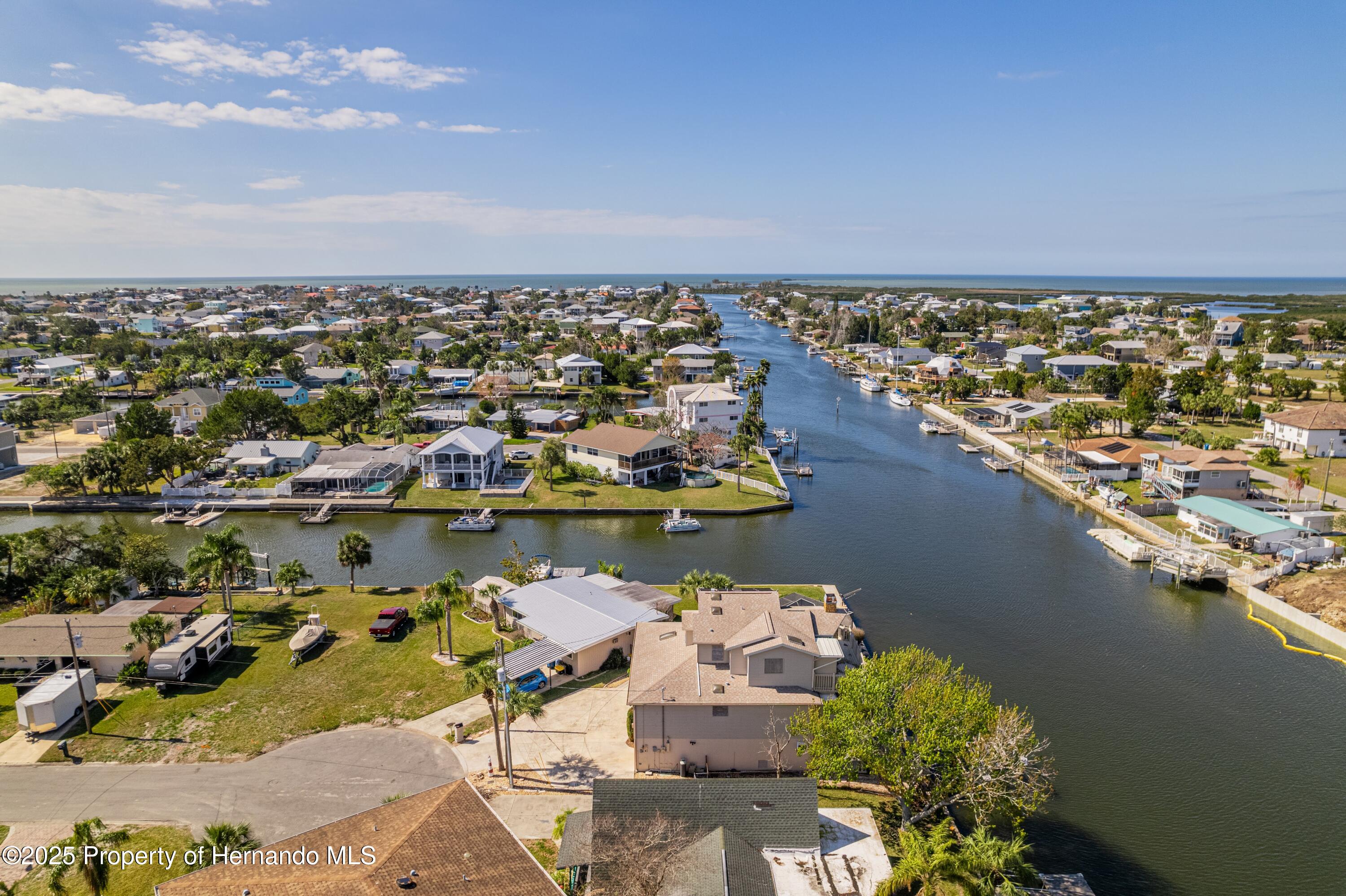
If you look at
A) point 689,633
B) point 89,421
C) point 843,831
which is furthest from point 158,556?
point 89,421

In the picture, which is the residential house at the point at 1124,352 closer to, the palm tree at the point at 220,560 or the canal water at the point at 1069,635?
the canal water at the point at 1069,635

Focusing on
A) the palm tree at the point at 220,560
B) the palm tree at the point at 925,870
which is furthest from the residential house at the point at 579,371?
the palm tree at the point at 925,870

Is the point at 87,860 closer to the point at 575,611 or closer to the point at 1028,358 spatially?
the point at 575,611

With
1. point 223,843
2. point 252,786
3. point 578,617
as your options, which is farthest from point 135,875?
point 578,617

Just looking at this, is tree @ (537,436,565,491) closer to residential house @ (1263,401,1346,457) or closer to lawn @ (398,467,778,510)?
lawn @ (398,467,778,510)

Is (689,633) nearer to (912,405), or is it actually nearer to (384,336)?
(912,405)
